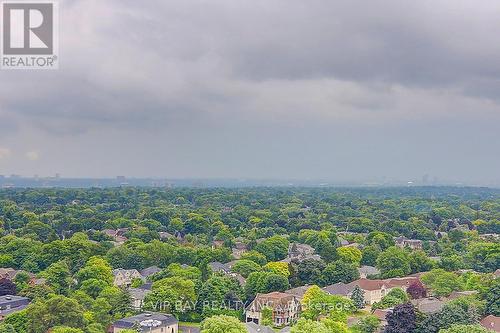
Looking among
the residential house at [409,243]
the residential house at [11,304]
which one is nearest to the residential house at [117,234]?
the residential house at [11,304]

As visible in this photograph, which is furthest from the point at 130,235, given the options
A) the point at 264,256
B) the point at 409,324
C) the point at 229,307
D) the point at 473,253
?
the point at 409,324

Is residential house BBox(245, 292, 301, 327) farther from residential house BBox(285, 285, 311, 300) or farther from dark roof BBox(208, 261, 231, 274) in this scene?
dark roof BBox(208, 261, 231, 274)

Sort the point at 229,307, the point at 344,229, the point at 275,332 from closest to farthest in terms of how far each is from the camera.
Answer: the point at 275,332
the point at 229,307
the point at 344,229

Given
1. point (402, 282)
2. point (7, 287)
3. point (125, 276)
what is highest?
point (7, 287)

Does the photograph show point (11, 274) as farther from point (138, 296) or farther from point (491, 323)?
point (491, 323)

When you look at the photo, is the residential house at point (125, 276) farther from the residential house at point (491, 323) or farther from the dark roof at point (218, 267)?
the residential house at point (491, 323)

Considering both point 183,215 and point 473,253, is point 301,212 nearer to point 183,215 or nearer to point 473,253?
point 183,215

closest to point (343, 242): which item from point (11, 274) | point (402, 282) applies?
point (402, 282)
